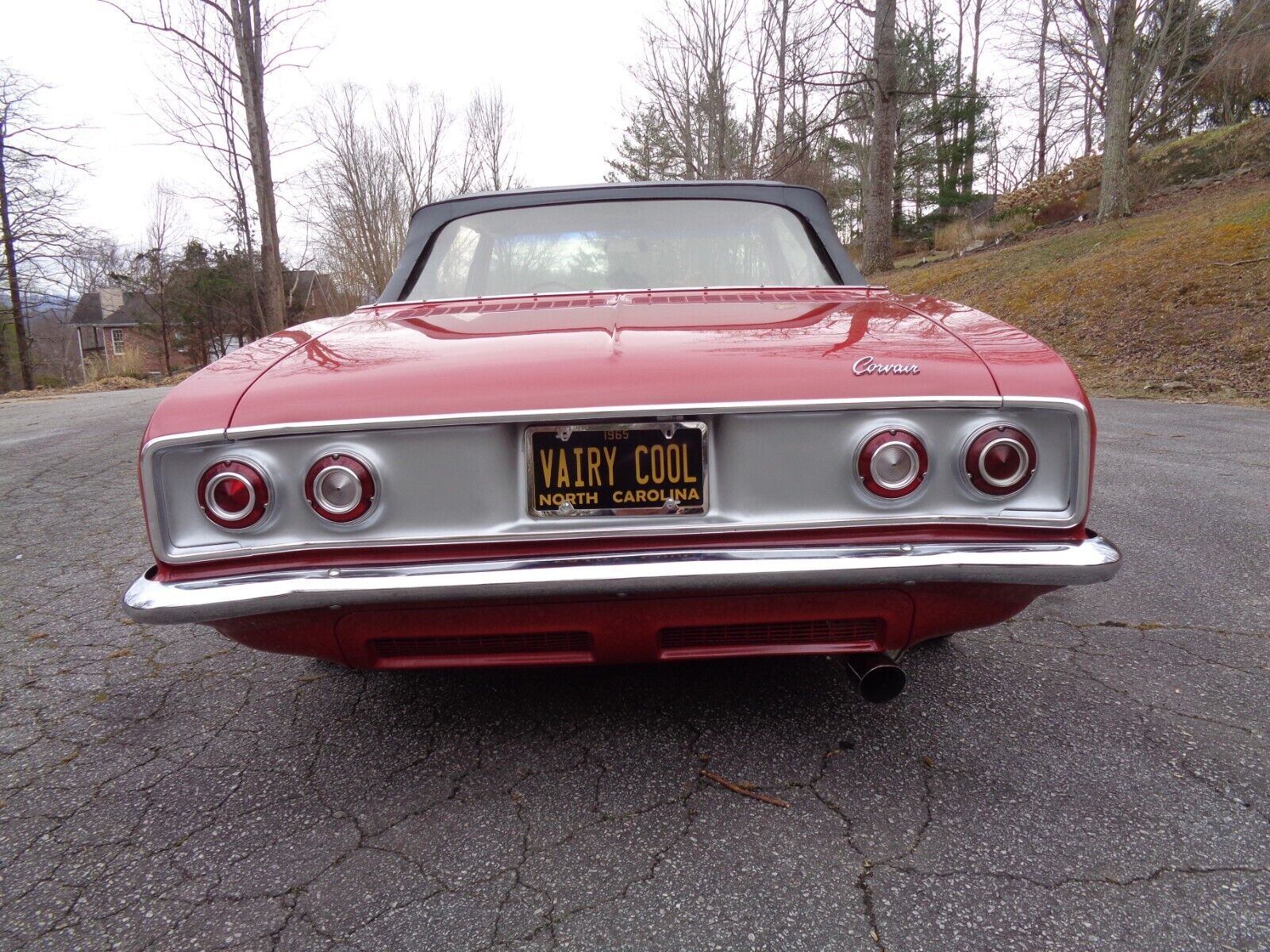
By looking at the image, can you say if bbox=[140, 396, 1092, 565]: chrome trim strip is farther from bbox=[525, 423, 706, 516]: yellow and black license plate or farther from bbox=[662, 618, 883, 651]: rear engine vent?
bbox=[662, 618, 883, 651]: rear engine vent

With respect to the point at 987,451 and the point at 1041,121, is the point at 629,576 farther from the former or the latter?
the point at 1041,121

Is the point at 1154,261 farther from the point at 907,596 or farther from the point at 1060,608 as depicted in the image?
the point at 907,596

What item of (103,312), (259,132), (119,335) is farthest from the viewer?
(103,312)

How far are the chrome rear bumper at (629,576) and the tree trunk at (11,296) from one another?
107 feet

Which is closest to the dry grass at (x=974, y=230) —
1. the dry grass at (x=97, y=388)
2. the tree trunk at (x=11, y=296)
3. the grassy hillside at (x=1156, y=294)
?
the grassy hillside at (x=1156, y=294)

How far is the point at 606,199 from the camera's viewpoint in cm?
265

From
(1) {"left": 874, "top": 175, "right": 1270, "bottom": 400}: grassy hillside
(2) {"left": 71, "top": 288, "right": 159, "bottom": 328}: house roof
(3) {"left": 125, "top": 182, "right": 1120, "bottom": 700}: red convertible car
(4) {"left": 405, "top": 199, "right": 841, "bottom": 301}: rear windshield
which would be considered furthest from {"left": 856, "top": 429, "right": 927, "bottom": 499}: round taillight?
(2) {"left": 71, "top": 288, "right": 159, "bottom": 328}: house roof

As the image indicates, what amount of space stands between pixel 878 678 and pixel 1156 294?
10434 mm

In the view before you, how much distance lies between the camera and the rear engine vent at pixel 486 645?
1556mm

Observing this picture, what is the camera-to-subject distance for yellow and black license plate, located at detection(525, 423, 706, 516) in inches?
59.4

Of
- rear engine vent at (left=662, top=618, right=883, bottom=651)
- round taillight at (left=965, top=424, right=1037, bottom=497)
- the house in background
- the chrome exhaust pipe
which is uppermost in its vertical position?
the house in background

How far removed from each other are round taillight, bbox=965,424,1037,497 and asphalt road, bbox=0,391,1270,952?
699 millimetres

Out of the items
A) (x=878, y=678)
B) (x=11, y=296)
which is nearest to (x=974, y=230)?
(x=878, y=678)

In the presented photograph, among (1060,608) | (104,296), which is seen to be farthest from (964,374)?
(104,296)
